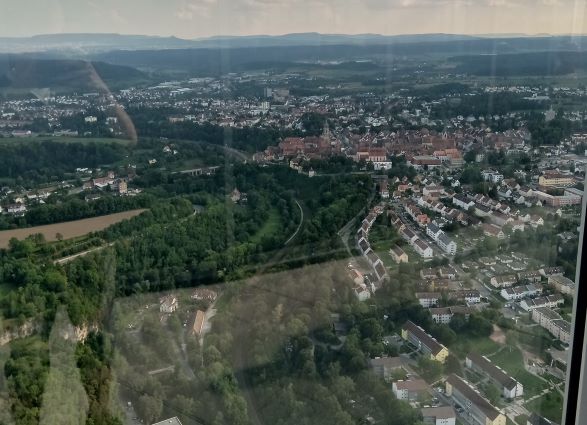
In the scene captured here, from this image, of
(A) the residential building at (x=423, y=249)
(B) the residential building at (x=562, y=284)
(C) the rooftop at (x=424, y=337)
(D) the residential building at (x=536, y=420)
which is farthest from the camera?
(A) the residential building at (x=423, y=249)

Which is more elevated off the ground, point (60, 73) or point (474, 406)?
point (60, 73)

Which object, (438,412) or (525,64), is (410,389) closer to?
(438,412)

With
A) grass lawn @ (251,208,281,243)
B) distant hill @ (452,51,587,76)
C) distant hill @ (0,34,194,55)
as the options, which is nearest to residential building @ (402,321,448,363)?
grass lawn @ (251,208,281,243)

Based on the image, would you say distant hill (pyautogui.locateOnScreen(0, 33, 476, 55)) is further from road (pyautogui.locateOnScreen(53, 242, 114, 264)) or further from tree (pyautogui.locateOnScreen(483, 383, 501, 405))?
tree (pyautogui.locateOnScreen(483, 383, 501, 405))

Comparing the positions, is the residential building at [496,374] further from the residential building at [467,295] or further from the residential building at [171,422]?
the residential building at [171,422]

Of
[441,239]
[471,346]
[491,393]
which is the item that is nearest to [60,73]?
[441,239]

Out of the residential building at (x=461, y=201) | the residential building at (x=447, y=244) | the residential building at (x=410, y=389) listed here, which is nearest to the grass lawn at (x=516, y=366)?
the residential building at (x=410, y=389)
